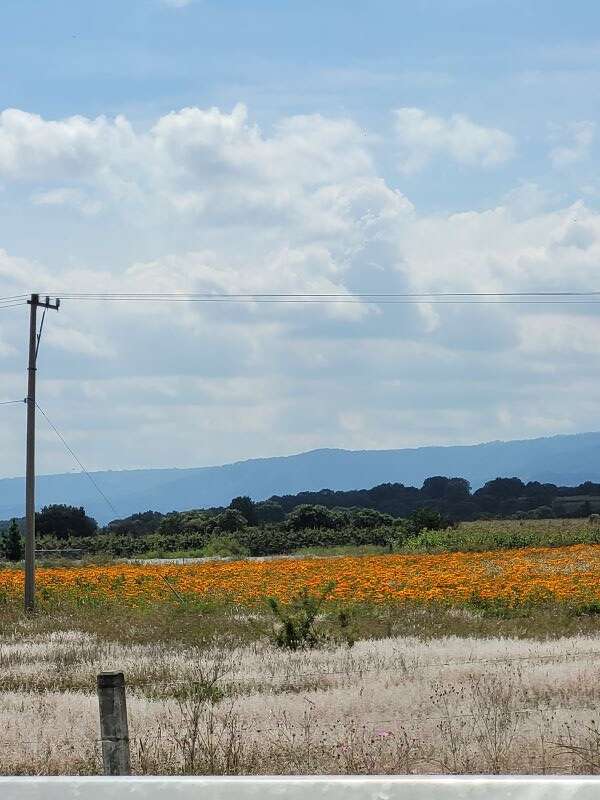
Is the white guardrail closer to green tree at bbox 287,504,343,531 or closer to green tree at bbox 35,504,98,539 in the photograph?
green tree at bbox 287,504,343,531

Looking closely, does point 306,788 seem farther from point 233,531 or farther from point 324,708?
point 233,531

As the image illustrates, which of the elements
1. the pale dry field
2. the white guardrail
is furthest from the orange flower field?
the white guardrail

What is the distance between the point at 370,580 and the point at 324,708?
15996 millimetres

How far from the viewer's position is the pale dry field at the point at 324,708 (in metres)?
9.57

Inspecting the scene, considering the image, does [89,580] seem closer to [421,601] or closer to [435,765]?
[421,601]

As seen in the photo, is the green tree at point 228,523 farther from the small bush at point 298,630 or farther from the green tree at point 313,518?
the small bush at point 298,630

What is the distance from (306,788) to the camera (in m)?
4.44

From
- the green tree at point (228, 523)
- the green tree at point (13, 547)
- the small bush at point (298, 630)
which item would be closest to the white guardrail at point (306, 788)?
the small bush at point (298, 630)

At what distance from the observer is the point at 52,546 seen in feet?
204

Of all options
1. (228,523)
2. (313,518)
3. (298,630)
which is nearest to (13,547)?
(228,523)

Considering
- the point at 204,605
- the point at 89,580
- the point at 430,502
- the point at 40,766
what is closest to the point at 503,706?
the point at 40,766

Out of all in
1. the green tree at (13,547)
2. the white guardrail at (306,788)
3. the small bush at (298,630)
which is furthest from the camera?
the green tree at (13,547)

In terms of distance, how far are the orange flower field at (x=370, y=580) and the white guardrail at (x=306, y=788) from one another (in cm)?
1912

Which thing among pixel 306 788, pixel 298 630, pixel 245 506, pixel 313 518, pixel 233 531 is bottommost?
pixel 298 630
